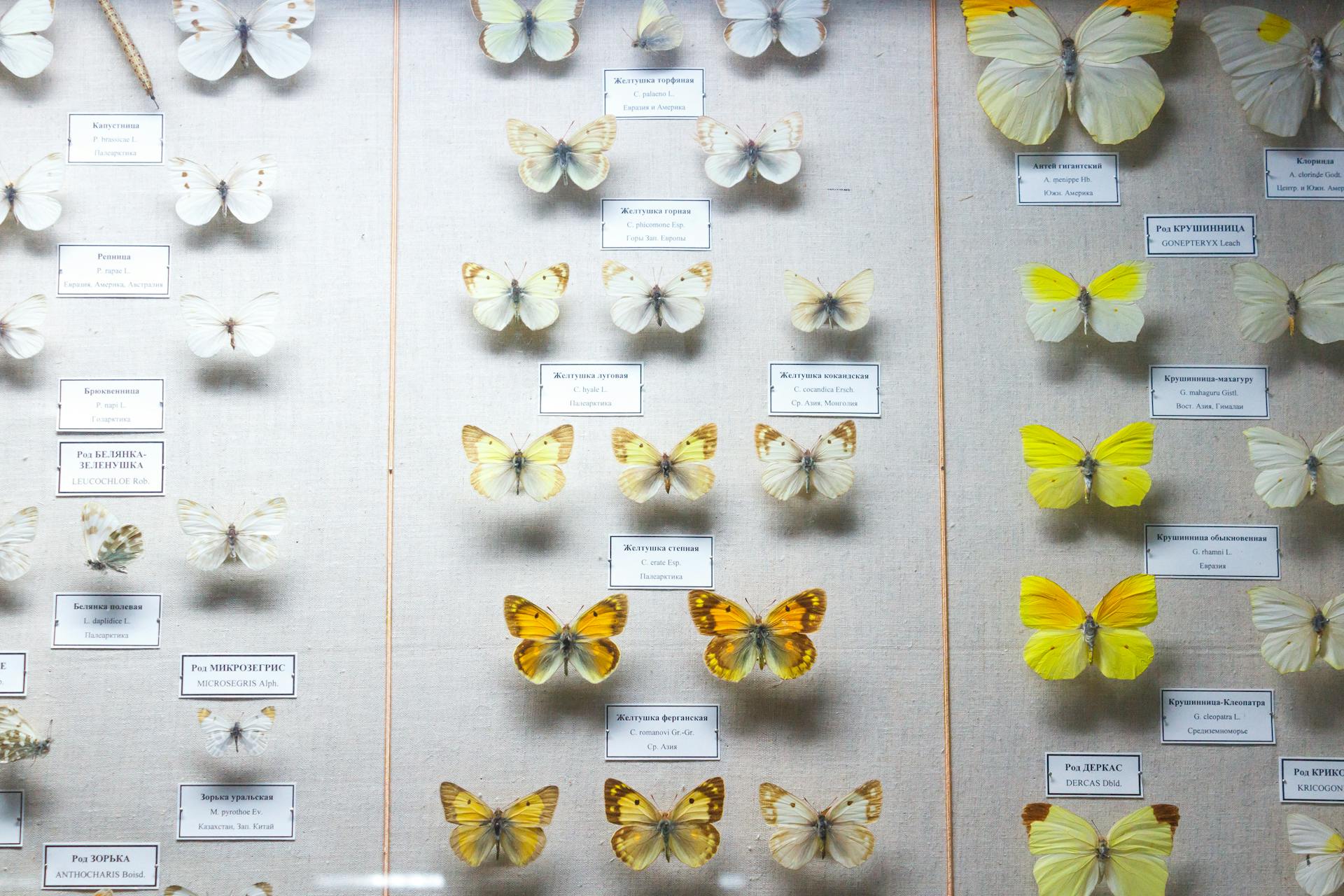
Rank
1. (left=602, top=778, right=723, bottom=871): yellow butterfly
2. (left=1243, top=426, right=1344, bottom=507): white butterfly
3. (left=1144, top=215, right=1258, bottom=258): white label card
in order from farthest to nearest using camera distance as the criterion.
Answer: (left=1144, top=215, right=1258, bottom=258): white label card < (left=1243, top=426, right=1344, bottom=507): white butterfly < (left=602, top=778, right=723, bottom=871): yellow butterfly

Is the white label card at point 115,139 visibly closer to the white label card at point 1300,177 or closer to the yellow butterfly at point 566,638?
the yellow butterfly at point 566,638

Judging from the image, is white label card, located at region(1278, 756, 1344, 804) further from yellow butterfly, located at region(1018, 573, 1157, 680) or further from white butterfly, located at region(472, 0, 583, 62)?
white butterfly, located at region(472, 0, 583, 62)

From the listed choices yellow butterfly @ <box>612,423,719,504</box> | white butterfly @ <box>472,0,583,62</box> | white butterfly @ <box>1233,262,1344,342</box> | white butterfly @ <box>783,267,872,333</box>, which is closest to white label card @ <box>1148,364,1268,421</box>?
white butterfly @ <box>1233,262,1344,342</box>

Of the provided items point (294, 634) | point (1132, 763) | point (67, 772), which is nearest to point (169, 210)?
point (294, 634)

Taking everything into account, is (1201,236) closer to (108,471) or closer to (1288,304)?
(1288,304)

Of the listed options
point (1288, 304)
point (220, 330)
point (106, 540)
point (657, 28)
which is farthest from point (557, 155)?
point (1288, 304)

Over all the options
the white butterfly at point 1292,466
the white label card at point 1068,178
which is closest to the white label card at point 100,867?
the white label card at point 1068,178
